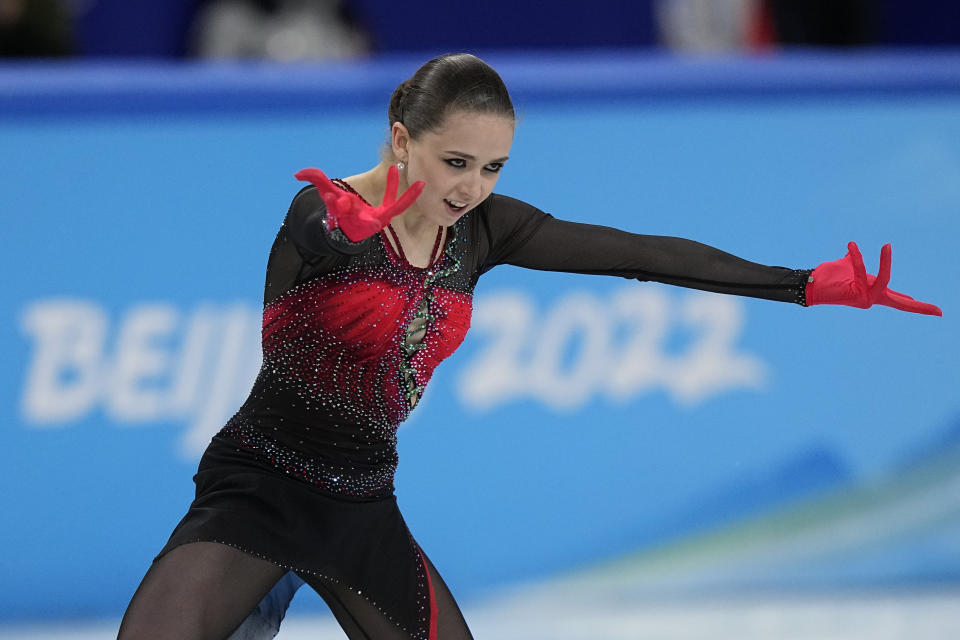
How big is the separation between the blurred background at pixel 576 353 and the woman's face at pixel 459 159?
159cm

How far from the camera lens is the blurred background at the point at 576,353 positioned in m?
3.92

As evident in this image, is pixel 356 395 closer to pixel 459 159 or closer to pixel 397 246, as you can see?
pixel 397 246

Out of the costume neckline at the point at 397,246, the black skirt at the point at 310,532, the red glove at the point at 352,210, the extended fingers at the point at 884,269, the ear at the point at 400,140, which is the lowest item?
the black skirt at the point at 310,532

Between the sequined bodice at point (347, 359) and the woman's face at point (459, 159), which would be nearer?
A: the woman's face at point (459, 159)

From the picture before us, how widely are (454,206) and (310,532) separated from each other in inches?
26.4

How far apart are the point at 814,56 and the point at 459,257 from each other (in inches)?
80.5

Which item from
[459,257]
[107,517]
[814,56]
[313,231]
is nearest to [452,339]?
[459,257]

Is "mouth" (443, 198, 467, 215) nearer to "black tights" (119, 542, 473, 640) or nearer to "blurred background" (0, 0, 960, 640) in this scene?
"black tights" (119, 542, 473, 640)

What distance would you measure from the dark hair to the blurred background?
156 centimetres

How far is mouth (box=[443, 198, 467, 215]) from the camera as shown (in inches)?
94.5

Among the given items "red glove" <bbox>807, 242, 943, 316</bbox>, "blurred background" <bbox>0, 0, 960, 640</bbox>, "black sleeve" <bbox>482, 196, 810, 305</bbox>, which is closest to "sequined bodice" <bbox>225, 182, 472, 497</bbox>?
"black sleeve" <bbox>482, 196, 810, 305</bbox>

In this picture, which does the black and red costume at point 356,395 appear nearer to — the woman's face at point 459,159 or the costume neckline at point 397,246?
the costume neckline at point 397,246

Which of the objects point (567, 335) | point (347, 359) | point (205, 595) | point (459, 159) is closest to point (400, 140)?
point (459, 159)

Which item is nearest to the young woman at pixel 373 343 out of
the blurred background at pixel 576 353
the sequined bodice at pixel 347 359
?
the sequined bodice at pixel 347 359
